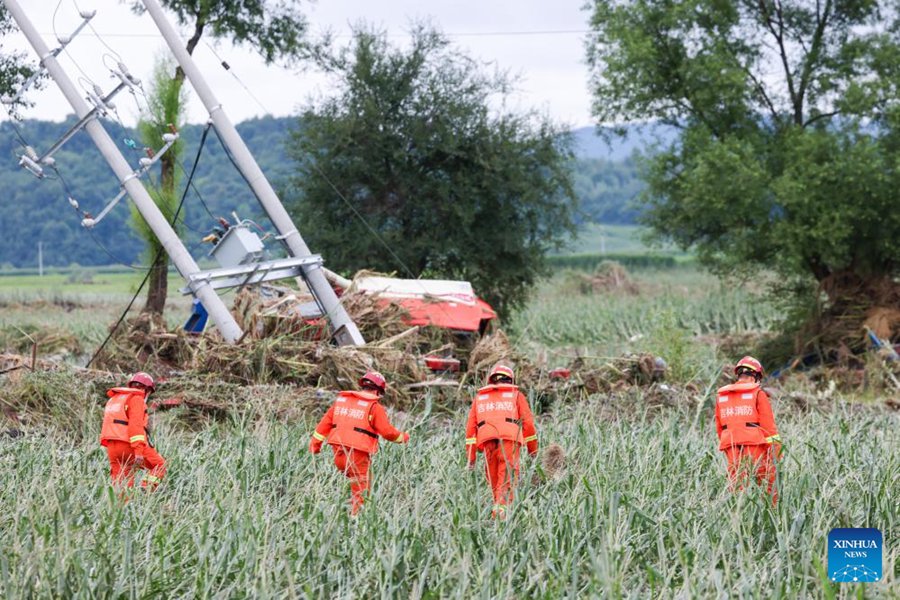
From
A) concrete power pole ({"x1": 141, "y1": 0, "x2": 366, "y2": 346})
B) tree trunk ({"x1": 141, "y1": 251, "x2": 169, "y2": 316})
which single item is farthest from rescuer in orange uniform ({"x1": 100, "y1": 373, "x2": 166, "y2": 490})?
tree trunk ({"x1": 141, "y1": 251, "x2": 169, "y2": 316})

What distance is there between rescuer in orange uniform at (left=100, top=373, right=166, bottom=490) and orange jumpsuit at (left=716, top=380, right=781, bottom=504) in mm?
Answer: 4079

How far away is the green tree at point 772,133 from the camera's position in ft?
69.8

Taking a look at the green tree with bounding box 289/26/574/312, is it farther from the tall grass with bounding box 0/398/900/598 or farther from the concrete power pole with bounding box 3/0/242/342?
the tall grass with bounding box 0/398/900/598

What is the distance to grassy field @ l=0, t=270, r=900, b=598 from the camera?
6.15 m

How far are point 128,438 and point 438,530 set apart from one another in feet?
10.6

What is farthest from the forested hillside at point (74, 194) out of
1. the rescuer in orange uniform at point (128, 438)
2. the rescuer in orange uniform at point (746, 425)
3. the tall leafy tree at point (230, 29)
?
the rescuer in orange uniform at point (746, 425)

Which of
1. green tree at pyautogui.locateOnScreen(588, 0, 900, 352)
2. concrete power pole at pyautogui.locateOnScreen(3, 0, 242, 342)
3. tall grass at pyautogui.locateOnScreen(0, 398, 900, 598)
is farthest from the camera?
green tree at pyautogui.locateOnScreen(588, 0, 900, 352)

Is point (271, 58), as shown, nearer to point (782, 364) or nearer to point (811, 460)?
point (782, 364)

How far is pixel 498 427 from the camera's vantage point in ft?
30.7

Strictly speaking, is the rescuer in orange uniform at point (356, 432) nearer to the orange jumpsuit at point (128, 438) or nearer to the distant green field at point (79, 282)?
the orange jumpsuit at point (128, 438)

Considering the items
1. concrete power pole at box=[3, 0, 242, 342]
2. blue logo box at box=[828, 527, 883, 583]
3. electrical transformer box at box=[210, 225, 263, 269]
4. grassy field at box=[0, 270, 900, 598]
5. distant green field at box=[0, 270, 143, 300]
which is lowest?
distant green field at box=[0, 270, 143, 300]

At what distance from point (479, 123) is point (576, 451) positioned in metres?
17.1

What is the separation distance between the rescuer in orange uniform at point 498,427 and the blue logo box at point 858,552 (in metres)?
4.20

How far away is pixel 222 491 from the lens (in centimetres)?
818
